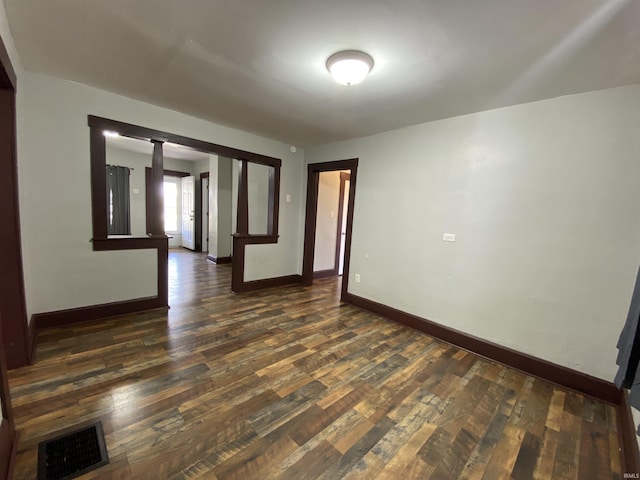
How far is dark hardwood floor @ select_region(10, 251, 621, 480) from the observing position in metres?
1.39

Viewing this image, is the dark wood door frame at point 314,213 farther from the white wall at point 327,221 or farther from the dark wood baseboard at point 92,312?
the dark wood baseboard at point 92,312

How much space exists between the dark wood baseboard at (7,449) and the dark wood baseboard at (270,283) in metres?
2.77

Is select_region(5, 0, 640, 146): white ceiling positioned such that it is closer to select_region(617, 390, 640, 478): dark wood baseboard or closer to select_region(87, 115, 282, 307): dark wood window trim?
select_region(87, 115, 282, 307): dark wood window trim

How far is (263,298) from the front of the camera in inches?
153

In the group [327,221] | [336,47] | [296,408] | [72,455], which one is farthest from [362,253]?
[72,455]

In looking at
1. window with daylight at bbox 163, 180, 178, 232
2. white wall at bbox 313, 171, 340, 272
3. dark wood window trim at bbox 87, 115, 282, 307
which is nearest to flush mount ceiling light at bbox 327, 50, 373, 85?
dark wood window trim at bbox 87, 115, 282, 307

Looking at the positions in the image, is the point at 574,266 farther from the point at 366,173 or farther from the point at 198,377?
the point at 198,377

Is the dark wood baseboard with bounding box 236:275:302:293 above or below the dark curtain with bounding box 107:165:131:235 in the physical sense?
below

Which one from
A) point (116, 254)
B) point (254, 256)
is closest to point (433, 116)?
point (254, 256)

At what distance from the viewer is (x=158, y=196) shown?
3131 mm

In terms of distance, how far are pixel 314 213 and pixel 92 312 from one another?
3.17 m

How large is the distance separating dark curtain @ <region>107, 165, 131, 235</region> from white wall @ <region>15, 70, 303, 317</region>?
4.06 meters

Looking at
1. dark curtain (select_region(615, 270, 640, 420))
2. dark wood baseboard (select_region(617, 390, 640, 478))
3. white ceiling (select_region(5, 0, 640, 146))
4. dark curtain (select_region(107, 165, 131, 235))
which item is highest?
white ceiling (select_region(5, 0, 640, 146))

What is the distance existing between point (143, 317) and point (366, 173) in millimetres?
3287
